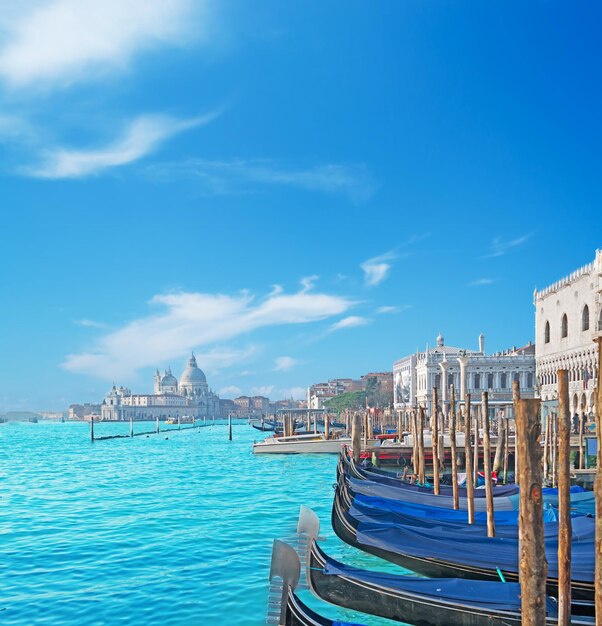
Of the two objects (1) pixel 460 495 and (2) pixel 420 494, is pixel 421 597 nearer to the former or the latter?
(2) pixel 420 494

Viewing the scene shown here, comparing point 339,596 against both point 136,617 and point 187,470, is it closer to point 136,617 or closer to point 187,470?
point 136,617

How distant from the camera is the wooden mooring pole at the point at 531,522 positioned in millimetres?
3137

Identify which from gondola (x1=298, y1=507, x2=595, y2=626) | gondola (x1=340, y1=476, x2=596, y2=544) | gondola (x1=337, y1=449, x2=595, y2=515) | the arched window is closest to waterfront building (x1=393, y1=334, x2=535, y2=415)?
the arched window

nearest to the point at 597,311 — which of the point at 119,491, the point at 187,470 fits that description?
the point at 187,470

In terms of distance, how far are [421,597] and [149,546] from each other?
470 cm

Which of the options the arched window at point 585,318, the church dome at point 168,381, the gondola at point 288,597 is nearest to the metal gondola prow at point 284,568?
the gondola at point 288,597

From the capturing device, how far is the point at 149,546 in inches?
317

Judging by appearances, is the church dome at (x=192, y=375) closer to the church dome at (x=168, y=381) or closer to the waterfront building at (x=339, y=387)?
the church dome at (x=168, y=381)

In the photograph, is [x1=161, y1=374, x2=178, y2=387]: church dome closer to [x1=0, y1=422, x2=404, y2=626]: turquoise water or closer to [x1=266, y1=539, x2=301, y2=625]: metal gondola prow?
[x1=0, y1=422, x2=404, y2=626]: turquoise water

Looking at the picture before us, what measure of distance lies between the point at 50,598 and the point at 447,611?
148 inches

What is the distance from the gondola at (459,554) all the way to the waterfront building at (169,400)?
3866 inches

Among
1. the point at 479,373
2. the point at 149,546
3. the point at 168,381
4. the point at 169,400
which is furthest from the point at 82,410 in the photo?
the point at 149,546

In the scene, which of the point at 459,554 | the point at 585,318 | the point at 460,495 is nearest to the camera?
the point at 459,554

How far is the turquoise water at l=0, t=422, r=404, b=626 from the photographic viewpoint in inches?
229
